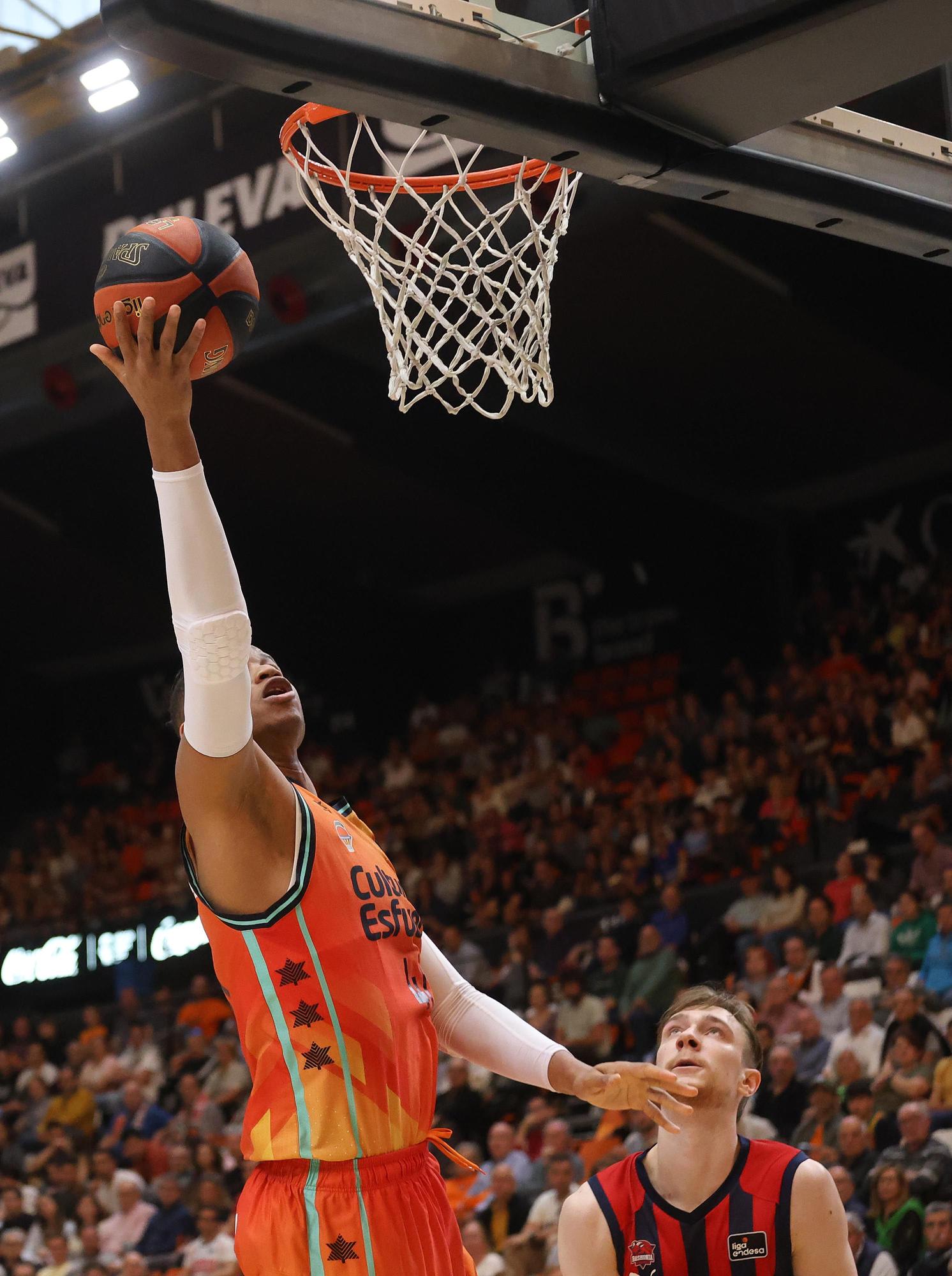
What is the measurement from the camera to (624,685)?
640 inches

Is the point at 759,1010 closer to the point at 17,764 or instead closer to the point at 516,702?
the point at 516,702

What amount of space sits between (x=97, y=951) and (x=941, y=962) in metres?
9.97

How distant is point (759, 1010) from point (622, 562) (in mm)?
7982

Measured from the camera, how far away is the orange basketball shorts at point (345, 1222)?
2791 mm

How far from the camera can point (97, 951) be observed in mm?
16312

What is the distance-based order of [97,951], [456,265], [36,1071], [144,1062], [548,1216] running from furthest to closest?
[97,951]
[36,1071]
[144,1062]
[548,1216]
[456,265]

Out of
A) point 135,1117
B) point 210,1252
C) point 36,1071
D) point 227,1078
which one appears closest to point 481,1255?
point 210,1252

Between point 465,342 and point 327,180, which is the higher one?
point 327,180

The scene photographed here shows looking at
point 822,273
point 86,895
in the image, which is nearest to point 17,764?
point 86,895

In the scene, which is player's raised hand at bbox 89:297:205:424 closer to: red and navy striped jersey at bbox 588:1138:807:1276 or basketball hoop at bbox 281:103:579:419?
basketball hoop at bbox 281:103:579:419

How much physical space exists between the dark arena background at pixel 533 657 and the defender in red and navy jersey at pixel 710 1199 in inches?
155

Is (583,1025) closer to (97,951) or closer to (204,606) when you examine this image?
(97,951)

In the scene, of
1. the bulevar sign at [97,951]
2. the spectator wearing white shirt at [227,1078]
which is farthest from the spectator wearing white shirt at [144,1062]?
the bulevar sign at [97,951]

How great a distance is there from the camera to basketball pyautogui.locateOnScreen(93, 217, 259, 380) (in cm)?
270
